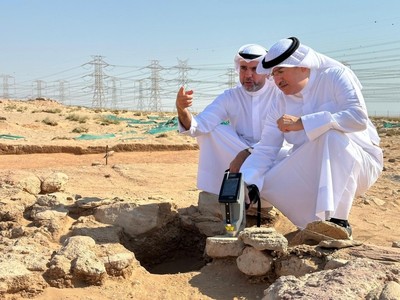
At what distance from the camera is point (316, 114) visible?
380 centimetres

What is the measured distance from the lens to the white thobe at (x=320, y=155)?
3.80 metres

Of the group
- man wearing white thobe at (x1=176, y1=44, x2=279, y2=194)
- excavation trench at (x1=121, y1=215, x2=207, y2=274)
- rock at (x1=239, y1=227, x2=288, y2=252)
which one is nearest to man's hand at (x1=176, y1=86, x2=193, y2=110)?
man wearing white thobe at (x1=176, y1=44, x2=279, y2=194)

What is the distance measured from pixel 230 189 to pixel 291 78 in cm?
114

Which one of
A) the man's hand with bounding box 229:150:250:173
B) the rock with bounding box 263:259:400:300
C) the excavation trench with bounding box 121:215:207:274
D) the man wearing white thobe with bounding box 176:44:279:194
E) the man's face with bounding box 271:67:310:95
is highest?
the man's face with bounding box 271:67:310:95

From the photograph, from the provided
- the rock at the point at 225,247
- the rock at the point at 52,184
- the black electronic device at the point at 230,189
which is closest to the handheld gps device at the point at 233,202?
the black electronic device at the point at 230,189

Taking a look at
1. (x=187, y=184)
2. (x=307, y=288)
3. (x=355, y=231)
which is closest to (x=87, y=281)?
(x=307, y=288)

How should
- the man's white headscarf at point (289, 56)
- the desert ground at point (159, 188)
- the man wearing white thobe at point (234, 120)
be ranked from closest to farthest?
1. the desert ground at point (159, 188)
2. the man's white headscarf at point (289, 56)
3. the man wearing white thobe at point (234, 120)

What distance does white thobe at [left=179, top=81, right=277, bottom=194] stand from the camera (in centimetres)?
482

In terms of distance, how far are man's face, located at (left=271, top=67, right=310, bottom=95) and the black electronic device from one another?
951 mm

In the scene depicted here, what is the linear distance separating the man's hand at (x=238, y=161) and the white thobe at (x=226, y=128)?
0.91ft

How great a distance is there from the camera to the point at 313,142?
394cm

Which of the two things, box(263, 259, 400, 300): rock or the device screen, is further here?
the device screen

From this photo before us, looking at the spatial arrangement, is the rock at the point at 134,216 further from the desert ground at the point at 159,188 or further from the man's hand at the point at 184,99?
the man's hand at the point at 184,99

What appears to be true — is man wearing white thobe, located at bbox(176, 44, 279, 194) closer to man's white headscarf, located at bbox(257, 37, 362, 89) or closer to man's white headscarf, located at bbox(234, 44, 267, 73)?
man's white headscarf, located at bbox(234, 44, 267, 73)
